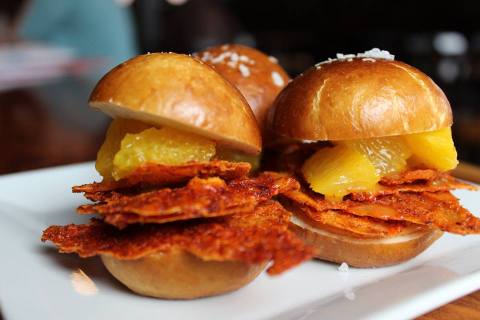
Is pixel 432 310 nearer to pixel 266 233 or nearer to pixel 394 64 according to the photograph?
pixel 266 233

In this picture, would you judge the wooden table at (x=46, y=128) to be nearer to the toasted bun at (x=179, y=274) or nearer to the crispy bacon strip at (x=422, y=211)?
the toasted bun at (x=179, y=274)

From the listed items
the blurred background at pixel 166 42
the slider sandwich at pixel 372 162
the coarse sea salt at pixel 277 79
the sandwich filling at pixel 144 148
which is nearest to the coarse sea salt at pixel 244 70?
the coarse sea salt at pixel 277 79

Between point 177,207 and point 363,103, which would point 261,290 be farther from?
point 363,103

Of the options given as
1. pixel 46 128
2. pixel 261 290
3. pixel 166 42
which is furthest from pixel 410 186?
pixel 166 42

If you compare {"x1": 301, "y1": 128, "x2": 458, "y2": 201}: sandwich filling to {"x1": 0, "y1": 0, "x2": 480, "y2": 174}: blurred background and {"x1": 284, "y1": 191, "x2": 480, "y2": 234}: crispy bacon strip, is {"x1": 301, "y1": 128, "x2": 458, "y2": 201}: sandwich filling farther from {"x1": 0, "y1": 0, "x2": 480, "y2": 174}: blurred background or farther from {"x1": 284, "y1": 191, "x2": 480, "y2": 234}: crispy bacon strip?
{"x1": 0, "y1": 0, "x2": 480, "y2": 174}: blurred background

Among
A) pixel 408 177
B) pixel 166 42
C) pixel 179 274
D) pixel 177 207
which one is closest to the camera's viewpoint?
pixel 177 207

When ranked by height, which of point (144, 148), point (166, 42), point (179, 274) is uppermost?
point (144, 148)
